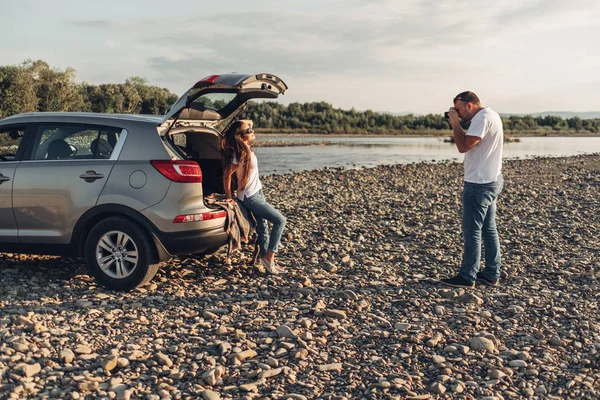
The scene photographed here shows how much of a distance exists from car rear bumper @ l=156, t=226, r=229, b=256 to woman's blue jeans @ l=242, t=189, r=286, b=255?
67 centimetres

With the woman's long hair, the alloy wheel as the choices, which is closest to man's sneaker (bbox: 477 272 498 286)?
the woman's long hair

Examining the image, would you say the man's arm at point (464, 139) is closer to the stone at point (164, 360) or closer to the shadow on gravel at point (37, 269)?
the stone at point (164, 360)

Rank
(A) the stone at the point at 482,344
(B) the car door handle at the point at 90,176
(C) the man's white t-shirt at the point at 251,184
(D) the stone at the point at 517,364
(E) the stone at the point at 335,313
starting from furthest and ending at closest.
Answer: (C) the man's white t-shirt at the point at 251,184 < (B) the car door handle at the point at 90,176 < (E) the stone at the point at 335,313 < (A) the stone at the point at 482,344 < (D) the stone at the point at 517,364

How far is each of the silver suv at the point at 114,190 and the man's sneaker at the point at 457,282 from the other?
2790 millimetres

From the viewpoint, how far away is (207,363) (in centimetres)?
486

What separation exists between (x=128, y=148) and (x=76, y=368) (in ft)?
8.95

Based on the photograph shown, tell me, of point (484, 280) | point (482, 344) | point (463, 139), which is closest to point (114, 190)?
point (463, 139)

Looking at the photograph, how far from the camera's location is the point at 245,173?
726 centimetres

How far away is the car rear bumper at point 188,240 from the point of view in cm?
658

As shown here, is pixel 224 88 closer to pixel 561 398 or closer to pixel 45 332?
pixel 45 332

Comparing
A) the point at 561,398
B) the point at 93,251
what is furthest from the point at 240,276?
the point at 561,398

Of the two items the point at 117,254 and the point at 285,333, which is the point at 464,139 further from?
the point at 117,254

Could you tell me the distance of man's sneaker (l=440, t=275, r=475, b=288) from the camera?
722 centimetres

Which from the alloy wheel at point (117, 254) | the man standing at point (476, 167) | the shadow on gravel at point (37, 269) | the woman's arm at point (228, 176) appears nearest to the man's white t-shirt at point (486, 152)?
the man standing at point (476, 167)
